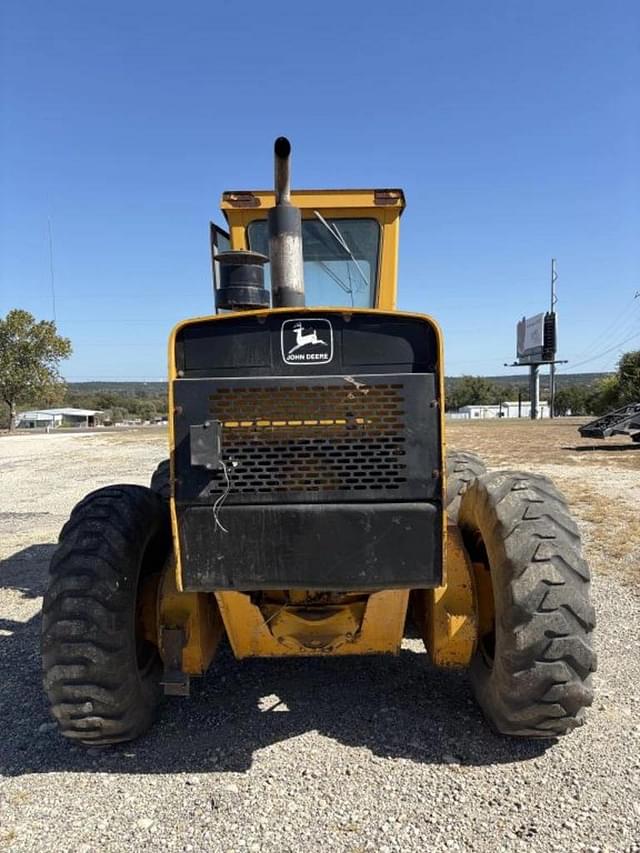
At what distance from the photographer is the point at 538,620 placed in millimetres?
2801

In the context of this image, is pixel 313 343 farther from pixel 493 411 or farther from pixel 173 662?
pixel 493 411

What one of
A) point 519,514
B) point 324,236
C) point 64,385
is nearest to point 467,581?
point 519,514

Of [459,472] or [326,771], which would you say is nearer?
[326,771]

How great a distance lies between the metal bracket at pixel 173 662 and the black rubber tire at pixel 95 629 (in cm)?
14

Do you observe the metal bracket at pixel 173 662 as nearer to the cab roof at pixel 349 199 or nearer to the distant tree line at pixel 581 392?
the cab roof at pixel 349 199

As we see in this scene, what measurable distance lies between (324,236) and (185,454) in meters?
2.05

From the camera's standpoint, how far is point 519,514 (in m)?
2.97

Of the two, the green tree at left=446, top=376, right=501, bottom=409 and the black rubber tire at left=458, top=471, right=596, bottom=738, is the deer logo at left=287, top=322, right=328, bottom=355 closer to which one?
the black rubber tire at left=458, top=471, right=596, bottom=738

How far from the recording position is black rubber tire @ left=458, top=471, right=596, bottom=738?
9.21 feet

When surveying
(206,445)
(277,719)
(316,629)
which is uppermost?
(206,445)

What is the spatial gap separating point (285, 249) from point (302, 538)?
1.34m

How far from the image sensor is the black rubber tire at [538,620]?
110 inches

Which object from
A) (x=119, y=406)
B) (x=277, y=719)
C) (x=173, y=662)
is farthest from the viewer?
(x=119, y=406)

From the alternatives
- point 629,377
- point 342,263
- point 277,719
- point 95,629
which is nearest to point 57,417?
point 629,377
